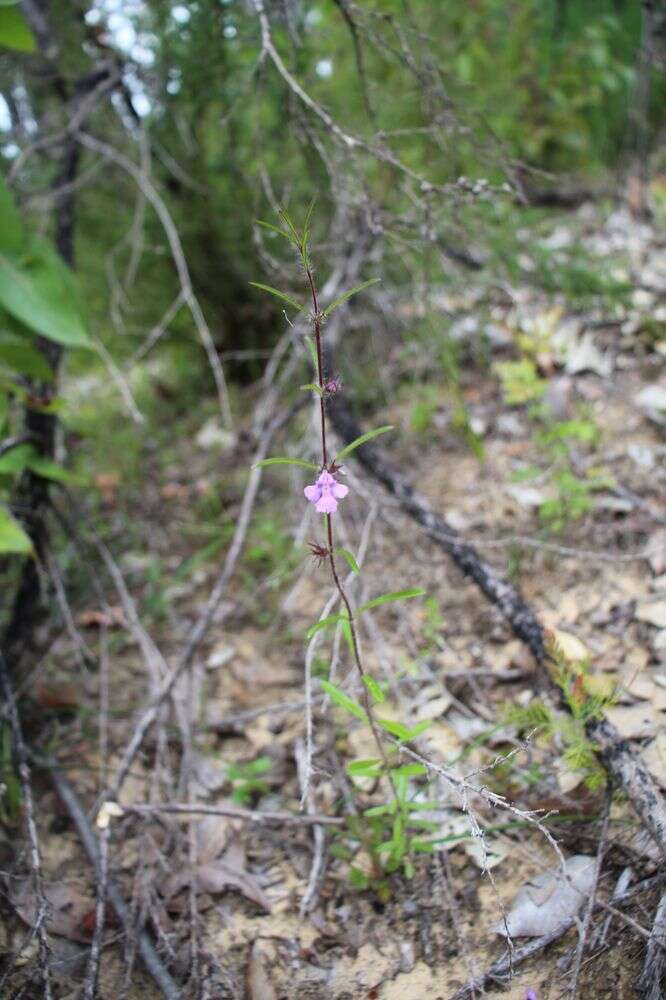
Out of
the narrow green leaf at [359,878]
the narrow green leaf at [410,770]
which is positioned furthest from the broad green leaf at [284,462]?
the narrow green leaf at [359,878]

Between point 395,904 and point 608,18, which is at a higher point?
point 608,18

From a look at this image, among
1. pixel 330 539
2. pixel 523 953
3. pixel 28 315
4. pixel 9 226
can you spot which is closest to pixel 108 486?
pixel 28 315

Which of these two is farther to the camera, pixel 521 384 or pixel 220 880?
pixel 521 384

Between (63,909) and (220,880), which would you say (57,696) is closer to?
(63,909)

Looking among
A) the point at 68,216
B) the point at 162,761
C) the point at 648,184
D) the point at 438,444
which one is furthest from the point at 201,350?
the point at 648,184

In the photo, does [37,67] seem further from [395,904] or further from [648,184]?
[395,904]

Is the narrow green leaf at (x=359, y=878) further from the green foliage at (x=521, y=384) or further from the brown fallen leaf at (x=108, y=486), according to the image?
the brown fallen leaf at (x=108, y=486)
